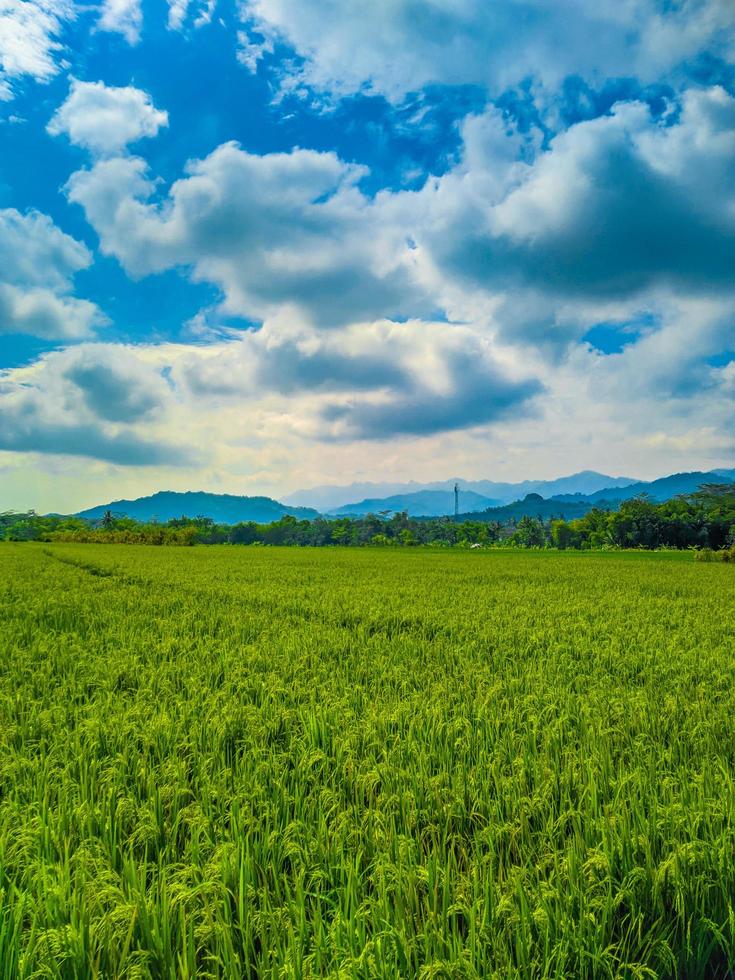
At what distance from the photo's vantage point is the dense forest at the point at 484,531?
76812 millimetres

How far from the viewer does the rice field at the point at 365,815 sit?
2172 mm

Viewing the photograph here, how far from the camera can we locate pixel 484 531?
134875 mm

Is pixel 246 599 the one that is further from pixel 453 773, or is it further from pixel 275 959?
pixel 275 959

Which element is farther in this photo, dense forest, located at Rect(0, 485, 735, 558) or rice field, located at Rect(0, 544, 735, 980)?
dense forest, located at Rect(0, 485, 735, 558)

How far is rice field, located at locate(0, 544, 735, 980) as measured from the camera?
2.17m

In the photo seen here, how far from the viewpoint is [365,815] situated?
121 inches

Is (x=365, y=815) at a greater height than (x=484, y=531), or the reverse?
(x=365, y=815)

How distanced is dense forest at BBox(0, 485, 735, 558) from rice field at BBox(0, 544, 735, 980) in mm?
47311

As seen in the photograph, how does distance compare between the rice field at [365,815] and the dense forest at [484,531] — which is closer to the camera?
the rice field at [365,815]

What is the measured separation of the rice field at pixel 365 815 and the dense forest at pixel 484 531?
4731cm

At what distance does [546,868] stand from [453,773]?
40.5 inches

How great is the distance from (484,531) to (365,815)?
136 m

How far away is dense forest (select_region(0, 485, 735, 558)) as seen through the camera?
7681cm

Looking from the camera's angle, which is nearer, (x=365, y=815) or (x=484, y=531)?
(x=365, y=815)
